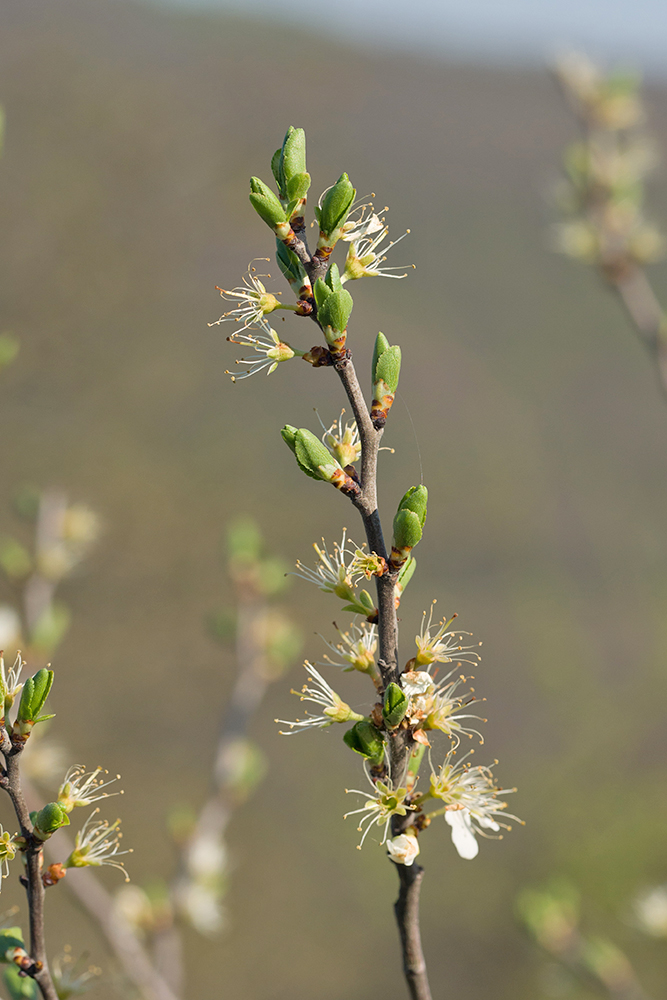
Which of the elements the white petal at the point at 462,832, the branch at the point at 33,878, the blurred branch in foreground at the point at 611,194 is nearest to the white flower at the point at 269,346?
the branch at the point at 33,878

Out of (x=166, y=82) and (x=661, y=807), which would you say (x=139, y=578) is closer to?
(x=661, y=807)

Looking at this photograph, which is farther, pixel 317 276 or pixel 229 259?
pixel 229 259

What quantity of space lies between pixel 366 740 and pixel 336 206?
78 cm

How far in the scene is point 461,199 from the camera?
45.2 feet

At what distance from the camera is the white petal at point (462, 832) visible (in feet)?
4.18

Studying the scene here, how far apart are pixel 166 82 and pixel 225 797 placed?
14.0 meters

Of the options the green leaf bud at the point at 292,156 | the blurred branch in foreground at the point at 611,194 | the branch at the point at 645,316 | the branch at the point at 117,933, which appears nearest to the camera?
the green leaf bud at the point at 292,156

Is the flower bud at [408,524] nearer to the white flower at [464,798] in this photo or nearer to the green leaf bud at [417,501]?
the green leaf bud at [417,501]

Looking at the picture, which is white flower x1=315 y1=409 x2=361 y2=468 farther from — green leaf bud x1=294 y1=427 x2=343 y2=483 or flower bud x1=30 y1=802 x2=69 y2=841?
flower bud x1=30 y1=802 x2=69 y2=841

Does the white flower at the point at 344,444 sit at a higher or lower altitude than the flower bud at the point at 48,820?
higher

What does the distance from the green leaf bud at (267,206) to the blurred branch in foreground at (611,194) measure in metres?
2.29

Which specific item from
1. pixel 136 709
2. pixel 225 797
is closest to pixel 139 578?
pixel 136 709

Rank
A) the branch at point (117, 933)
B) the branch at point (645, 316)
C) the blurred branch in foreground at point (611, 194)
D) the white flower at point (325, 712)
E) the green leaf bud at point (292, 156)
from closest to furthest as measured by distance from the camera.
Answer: the green leaf bud at point (292, 156) < the white flower at point (325, 712) < the branch at point (117, 933) < the branch at point (645, 316) < the blurred branch in foreground at point (611, 194)

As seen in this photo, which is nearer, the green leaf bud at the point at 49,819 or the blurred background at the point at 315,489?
the green leaf bud at the point at 49,819
